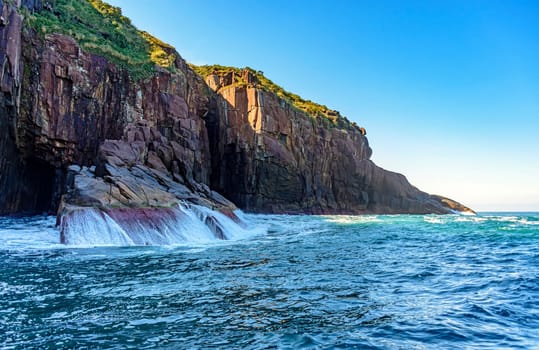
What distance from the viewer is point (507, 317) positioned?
22.2ft

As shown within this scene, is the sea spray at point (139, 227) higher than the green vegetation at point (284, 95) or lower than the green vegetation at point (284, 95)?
lower

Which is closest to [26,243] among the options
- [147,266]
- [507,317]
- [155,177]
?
[147,266]

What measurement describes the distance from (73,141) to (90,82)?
565 centimetres

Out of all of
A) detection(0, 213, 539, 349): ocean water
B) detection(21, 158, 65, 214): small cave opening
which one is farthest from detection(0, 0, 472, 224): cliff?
detection(0, 213, 539, 349): ocean water

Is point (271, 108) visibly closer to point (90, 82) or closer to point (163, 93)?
point (163, 93)

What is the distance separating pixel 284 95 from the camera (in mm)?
69938

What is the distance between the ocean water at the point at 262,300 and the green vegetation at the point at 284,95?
43.6 metres

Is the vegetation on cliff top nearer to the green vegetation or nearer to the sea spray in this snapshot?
the green vegetation

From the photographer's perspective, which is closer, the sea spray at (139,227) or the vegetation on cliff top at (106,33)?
the sea spray at (139,227)

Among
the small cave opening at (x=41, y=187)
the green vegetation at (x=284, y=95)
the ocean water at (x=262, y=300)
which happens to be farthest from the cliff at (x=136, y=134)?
the ocean water at (x=262, y=300)

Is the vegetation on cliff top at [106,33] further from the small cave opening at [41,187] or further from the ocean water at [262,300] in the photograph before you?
the ocean water at [262,300]

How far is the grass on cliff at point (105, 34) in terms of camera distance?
33.2m

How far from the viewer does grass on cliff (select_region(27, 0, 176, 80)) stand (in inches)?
1309

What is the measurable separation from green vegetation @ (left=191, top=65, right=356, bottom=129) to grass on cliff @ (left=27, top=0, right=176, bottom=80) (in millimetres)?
12045
